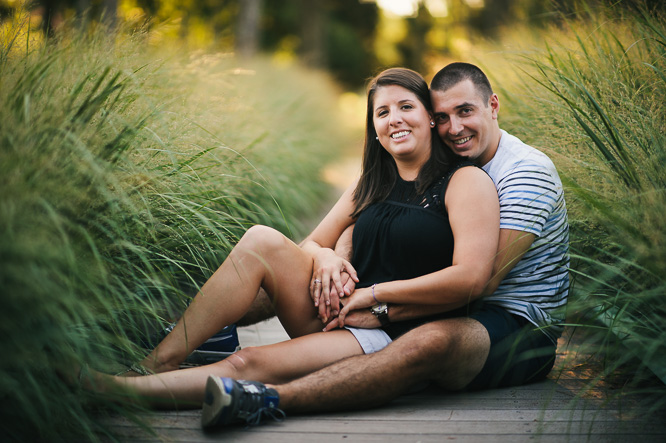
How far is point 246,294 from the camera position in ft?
7.11

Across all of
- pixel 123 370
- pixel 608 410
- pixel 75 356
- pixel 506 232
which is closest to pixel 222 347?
pixel 123 370

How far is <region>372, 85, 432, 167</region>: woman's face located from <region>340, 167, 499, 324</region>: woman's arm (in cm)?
31

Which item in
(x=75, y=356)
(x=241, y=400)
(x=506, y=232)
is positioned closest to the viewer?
(x=75, y=356)

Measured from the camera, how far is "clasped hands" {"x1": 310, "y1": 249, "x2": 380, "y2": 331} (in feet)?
7.35

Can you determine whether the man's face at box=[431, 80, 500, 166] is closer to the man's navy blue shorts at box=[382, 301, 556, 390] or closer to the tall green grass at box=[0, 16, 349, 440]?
the man's navy blue shorts at box=[382, 301, 556, 390]

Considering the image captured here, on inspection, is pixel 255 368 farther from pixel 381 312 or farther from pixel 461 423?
pixel 461 423

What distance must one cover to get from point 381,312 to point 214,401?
72 centimetres

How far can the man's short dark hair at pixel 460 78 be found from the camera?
8.30 feet

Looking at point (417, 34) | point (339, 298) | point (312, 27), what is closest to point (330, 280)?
point (339, 298)

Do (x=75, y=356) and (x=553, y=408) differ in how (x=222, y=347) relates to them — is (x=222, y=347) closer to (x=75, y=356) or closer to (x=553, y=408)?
(x=75, y=356)

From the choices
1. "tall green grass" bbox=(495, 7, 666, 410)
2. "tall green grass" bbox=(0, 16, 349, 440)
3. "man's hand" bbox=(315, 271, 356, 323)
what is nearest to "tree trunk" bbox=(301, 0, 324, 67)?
"tall green grass" bbox=(495, 7, 666, 410)

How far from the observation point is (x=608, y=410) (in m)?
1.95

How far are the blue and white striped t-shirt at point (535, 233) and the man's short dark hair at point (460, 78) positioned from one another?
388 mm

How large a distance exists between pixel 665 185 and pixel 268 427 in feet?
5.06
